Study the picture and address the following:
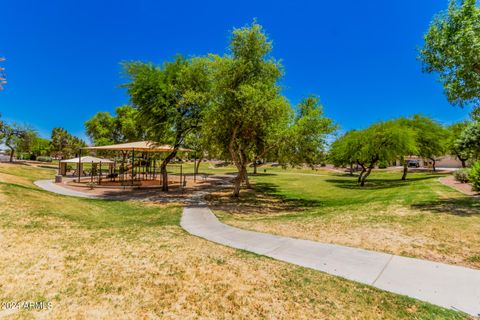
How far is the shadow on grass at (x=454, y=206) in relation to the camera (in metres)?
9.55

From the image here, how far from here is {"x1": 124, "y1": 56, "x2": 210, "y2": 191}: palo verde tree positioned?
1748 cm

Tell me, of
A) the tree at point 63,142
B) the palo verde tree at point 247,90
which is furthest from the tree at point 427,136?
the tree at point 63,142

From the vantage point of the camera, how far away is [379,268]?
17.3ft

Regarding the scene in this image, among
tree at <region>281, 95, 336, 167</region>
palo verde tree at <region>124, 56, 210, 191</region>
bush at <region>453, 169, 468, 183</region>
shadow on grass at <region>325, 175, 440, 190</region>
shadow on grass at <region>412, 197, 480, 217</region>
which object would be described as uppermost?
palo verde tree at <region>124, 56, 210, 191</region>

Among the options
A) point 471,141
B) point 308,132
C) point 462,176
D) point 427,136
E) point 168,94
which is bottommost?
point 462,176

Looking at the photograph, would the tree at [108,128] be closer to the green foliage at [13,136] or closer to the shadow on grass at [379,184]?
the green foliage at [13,136]

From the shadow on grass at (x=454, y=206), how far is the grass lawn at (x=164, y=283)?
7965 millimetres

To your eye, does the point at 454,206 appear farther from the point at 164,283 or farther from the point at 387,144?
the point at 387,144

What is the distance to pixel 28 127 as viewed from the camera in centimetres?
4462

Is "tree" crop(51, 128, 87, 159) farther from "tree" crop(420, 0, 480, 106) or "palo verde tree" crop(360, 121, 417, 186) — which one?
"tree" crop(420, 0, 480, 106)

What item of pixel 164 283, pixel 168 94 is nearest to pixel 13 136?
pixel 168 94

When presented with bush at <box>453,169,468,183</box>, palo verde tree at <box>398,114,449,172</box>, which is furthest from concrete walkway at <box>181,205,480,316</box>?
palo verde tree at <box>398,114,449,172</box>

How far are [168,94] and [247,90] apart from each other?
6545mm

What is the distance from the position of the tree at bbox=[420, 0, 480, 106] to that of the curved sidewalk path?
9675 millimetres
